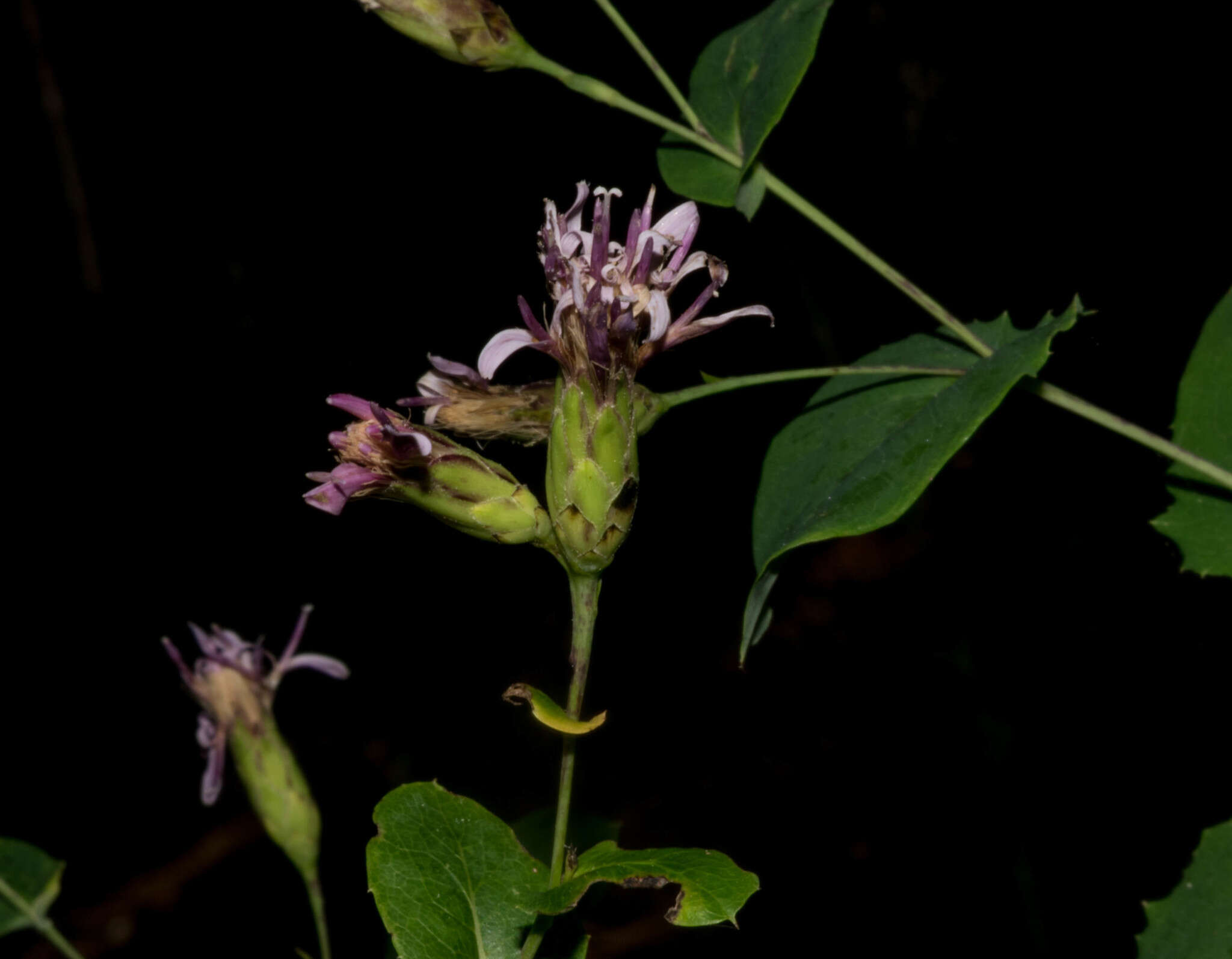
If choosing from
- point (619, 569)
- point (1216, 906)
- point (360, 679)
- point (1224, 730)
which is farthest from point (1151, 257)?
point (360, 679)

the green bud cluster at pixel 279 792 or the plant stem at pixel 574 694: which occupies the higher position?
the plant stem at pixel 574 694

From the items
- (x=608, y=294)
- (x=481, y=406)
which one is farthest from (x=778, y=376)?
(x=481, y=406)

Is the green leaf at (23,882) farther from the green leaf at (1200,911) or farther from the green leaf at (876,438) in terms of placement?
the green leaf at (1200,911)

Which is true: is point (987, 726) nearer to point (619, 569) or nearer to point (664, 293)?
point (664, 293)

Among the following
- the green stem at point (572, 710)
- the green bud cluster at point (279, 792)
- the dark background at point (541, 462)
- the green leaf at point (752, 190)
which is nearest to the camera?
the green stem at point (572, 710)

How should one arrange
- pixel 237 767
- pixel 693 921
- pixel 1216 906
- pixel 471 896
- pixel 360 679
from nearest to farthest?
1. pixel 693 921
2. pixel 471 896
3. pixel 1216 906
4. pixel 237 767
5. pixel 360 679

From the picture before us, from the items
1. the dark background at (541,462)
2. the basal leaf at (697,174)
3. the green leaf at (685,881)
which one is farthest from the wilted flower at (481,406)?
the dark background at (541,462)

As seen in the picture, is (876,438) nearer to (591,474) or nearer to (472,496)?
(591,474)
